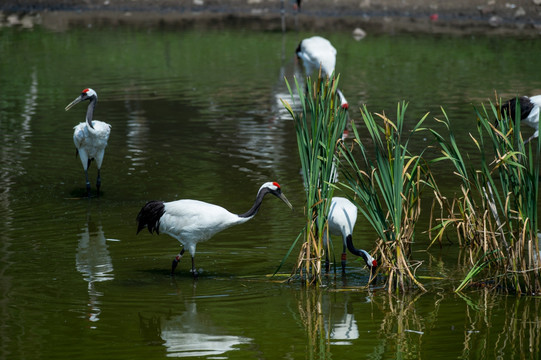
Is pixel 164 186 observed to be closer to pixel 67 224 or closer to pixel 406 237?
pixel 67 224

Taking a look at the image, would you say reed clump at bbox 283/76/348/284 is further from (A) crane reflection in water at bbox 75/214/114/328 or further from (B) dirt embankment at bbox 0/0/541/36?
(B) dirt embankment at bbox 0/0/541/36

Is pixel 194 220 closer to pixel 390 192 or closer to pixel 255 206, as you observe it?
pixel 255 206

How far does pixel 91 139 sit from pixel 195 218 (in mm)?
4063

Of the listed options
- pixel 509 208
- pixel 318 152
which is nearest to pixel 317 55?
pixel 318 152

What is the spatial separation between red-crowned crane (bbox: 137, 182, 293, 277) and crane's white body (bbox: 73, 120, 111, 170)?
11.4ft

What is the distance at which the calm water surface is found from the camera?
23.6ft

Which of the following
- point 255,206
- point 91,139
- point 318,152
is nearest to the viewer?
point 318,152

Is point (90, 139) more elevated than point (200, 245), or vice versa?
point (90, 139)

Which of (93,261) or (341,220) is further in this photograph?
(93,261)

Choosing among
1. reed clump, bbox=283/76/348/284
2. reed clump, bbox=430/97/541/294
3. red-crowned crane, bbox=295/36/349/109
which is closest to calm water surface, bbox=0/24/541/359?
reed clump, bbox=430/97/541/294

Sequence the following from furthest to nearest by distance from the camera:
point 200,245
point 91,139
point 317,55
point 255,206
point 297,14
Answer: point 297,14
point 317,55
point 91,139
point 200,245
point 255,206

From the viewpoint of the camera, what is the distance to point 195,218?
8.60 meters

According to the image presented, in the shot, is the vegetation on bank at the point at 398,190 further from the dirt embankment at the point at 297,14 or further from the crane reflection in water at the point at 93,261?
the dirt embankment at the point at 297,14

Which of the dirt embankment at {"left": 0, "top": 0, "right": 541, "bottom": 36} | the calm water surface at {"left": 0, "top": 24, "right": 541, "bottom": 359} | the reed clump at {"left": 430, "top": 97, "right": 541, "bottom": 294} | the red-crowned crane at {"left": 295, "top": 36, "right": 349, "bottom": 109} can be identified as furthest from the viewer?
the dirt embankment at {"left": 0, "top": 0, "right": 541, "bottom": 36}
